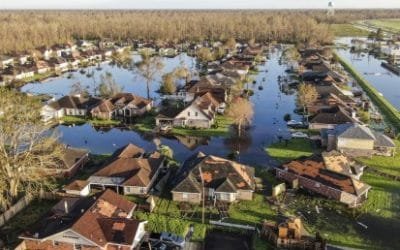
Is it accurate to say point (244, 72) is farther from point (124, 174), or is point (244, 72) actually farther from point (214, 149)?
point (124, 174)

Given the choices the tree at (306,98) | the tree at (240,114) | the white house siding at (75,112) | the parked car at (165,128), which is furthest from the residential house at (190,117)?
the tree at (306,98)

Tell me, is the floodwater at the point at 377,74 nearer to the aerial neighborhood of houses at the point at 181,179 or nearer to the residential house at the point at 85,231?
the aerial neighborhood of houses at the point at 181,179

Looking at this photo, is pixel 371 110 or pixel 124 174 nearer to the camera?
pixel 124 174

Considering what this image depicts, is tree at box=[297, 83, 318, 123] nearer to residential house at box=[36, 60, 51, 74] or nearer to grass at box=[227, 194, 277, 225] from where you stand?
grass at box=[227, 194, 277, 225]

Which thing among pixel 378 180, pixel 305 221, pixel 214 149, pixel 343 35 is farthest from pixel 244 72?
pixel 343 35

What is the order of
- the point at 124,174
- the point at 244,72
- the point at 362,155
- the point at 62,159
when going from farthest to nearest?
the point at 244,72 < the point at 362,155 < the point at 62,159 < the point at 124,174

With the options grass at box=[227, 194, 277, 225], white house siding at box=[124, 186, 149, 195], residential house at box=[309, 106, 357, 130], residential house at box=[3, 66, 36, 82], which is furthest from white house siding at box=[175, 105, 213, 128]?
residential house at box=[3, 66, 36, 82]
